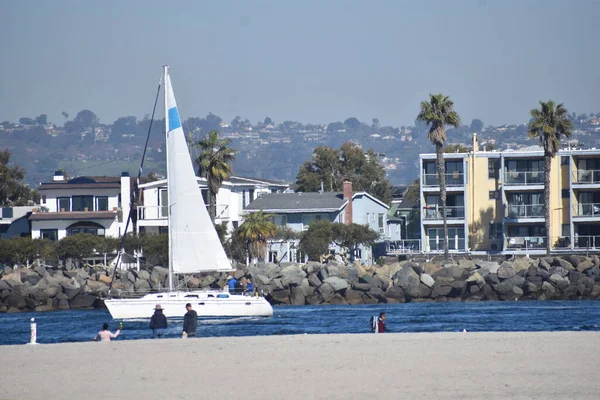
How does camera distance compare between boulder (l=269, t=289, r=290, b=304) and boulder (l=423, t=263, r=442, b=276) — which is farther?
boulder (l=423, t=263, r=442, b=276)

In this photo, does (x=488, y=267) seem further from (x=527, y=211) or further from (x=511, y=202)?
(x=511, y=202)

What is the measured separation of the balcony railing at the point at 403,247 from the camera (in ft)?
246

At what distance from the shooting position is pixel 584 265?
201ft

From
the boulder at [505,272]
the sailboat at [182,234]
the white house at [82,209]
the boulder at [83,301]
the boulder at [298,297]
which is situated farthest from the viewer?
the white house at [82,209]

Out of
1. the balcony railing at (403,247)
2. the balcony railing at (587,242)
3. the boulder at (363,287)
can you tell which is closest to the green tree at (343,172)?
the balcony railing at (403,247)

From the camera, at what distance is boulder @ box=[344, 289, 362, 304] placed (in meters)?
57.7

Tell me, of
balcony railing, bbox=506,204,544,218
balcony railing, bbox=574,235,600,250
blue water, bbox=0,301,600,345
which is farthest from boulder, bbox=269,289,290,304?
balcony railing, bbox=574,235,600,250

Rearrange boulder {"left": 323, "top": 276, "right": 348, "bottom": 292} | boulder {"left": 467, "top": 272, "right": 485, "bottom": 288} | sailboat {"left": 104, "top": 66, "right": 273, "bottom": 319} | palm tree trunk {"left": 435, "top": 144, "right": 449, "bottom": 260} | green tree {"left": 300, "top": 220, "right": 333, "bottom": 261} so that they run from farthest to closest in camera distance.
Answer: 1. green tree {"left": 300, "top": 220, "right": 333, "bottom": 261}
2. palm tree trunk {"left": 435, "top": 144, "right": 449, "bottom": 260}
3. boulder {"left": 467, "top": 272, "right": 485, "bottom": 288}
4. boulder {"left": 323, "top": 276, "right": 348, "bottom": 292}
5. sailboat {"left": 104, "top": 66, "right": 273, "bottom": 319}

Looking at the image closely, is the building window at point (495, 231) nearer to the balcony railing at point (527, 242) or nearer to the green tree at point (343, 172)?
the balcony railing at point (527, 242)

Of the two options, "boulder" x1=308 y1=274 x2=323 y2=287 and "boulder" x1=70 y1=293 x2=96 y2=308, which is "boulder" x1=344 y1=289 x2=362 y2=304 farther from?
"boulder" x1=70 y1=293 x2=96 y2=308

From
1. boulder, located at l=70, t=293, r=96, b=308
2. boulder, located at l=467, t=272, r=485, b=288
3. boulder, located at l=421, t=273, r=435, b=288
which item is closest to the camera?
boulder, located at l=70, t=293, r=96, b=308

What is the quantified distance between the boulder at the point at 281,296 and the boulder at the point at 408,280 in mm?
5894

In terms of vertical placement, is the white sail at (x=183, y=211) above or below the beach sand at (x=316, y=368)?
above

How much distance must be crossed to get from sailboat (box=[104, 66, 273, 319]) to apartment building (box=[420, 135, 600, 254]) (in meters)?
29.1
